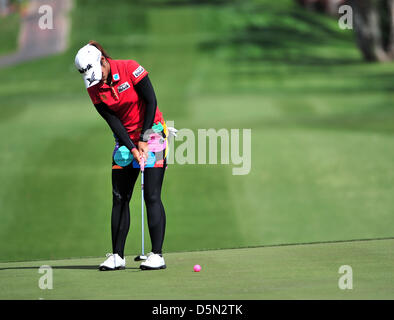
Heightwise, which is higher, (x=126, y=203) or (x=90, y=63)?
(x=90, y=63)

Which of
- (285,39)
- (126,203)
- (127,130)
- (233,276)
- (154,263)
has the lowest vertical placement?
(233,276)

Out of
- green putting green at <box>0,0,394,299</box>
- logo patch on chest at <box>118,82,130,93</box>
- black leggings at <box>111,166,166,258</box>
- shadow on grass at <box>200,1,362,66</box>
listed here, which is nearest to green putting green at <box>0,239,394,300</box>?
green putting green at <box>0,0,394,299</box>

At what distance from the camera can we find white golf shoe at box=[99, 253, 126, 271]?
8.30 m

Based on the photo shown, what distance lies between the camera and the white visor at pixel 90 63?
26.2ft

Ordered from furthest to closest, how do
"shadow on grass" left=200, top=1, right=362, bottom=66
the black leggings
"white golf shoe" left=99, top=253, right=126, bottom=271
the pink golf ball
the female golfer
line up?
"shadow on grass" left=200, top=1, right=362, bottom=66 → the black leggings → "white golf shoe" left=99, top=253, right=126, bottom=271 → the female golfer → the pink golf ball

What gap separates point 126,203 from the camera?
857 centimetres

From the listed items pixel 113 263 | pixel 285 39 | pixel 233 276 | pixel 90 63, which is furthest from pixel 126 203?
pixel 285 39

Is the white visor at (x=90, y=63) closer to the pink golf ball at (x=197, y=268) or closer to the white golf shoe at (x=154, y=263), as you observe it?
the white golf shoe at (x=154, y=263)

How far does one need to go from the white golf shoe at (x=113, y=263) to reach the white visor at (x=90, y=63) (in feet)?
4.81

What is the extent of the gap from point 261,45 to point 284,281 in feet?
115

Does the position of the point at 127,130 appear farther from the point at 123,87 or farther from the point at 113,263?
the point at 113,263

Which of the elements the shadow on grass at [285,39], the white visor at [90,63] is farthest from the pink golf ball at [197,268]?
the shadow on grass at [285,39]

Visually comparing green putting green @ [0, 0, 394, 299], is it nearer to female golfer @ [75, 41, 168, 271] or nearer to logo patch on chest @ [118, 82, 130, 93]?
female golfer @ [75, 41, 168, 271]

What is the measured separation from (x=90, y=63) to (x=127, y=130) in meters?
0.79
